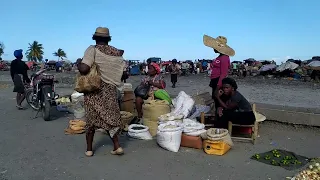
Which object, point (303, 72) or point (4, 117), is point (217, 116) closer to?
point (4, 117)

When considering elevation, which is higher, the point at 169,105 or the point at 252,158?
the point at 169,105

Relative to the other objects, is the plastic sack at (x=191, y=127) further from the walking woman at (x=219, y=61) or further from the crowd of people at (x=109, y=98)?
the walking woman at (x=219, y=61)

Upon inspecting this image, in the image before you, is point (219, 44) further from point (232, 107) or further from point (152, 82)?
point (152, 82)

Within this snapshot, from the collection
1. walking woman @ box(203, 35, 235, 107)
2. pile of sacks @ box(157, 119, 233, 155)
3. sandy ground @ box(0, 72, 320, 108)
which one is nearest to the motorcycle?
pile of sacks @ box(157, 119, 233, 155)

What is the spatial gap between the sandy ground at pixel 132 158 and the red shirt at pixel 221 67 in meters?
1.39

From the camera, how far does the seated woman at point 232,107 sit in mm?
5734

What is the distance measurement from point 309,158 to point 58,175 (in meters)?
3.69

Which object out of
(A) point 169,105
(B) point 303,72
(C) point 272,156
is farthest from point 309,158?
(B) point 303,72

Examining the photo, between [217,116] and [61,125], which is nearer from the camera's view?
[217,116]

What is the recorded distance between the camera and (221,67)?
248 inches

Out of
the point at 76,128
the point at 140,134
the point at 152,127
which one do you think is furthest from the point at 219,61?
the point at 76,128

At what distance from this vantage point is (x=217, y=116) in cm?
612

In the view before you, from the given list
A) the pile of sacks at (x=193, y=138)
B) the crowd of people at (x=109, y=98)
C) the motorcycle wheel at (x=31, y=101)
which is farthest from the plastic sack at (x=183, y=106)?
the motorcycle wheel at (x=31, y=101)

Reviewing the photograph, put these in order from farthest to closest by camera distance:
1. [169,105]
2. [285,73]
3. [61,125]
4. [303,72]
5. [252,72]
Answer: [252,72]
[285,73]
[303,72]
[61,125]
[169,105]
